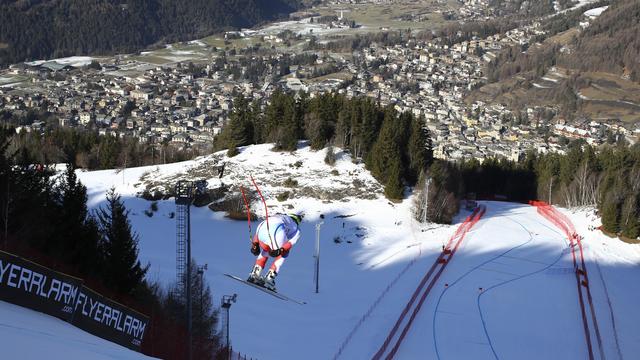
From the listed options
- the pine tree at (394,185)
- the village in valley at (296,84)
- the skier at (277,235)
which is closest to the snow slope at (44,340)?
the skier at (277,235)

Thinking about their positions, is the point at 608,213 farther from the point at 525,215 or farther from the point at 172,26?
the point at 172,26

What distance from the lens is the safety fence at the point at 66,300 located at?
9758mm

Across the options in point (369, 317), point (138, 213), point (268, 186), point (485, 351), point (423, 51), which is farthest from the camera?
point (423, 51)

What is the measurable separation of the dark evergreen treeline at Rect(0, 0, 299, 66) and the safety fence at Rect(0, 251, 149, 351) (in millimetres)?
137953

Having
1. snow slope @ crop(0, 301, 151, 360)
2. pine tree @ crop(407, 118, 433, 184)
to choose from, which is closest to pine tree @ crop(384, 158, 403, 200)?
pine tree @ crop(407, 118, 433, 184)

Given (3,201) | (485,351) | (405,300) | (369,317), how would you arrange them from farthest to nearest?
1. (405,300)
2. (369,317)
3. (485,351)
4. (3,201)

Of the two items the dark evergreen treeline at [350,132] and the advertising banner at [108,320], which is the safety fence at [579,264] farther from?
the advertising banner at [108,320]

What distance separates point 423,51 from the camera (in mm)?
148750

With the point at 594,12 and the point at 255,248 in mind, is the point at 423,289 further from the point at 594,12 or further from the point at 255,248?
the point at 594,12

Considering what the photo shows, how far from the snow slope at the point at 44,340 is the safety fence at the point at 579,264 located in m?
13.6

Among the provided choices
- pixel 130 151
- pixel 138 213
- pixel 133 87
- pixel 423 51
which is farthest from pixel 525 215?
pixel 423 51

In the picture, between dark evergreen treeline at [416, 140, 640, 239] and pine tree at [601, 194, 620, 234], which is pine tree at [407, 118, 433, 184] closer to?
dark evergreen treeline at [416, 140, 640, 239]

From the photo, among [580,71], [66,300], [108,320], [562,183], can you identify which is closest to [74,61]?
[580,71]

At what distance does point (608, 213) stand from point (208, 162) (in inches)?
845
